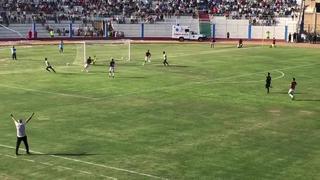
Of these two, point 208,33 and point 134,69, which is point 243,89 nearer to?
point 134,69

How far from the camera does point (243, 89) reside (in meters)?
42.7

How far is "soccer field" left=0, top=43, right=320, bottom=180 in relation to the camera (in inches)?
882

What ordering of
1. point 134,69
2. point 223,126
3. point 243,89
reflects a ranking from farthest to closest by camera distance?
point 134,69 → point 243,89 → point 223,126

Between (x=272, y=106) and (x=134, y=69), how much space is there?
66.0 feet

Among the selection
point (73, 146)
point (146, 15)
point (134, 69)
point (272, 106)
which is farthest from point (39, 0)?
point (73, 146)

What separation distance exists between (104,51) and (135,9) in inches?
1413

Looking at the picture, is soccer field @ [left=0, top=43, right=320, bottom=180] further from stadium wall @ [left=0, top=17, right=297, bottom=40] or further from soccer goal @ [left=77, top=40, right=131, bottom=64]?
stadium wall @ [left=0, top=17, right=297, bottom=40]

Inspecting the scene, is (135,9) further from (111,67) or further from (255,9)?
(111,67)

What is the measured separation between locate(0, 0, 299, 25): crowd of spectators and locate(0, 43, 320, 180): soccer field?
3976 centimetres

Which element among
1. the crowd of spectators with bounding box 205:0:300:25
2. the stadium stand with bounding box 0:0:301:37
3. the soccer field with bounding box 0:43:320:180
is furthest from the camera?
the crowd of spectators with bounding box 205:0:300:25

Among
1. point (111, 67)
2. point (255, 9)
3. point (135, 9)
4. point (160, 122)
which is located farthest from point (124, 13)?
point (160, 122)

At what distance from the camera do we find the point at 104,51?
71375 millimetres

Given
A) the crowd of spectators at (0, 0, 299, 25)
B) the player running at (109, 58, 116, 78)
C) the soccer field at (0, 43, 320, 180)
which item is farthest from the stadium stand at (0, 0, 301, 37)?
the player running at (109, 58, 116, 78)

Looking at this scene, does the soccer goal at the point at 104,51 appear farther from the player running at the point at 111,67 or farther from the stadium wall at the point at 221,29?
the stadium wall at the point at 221,29
